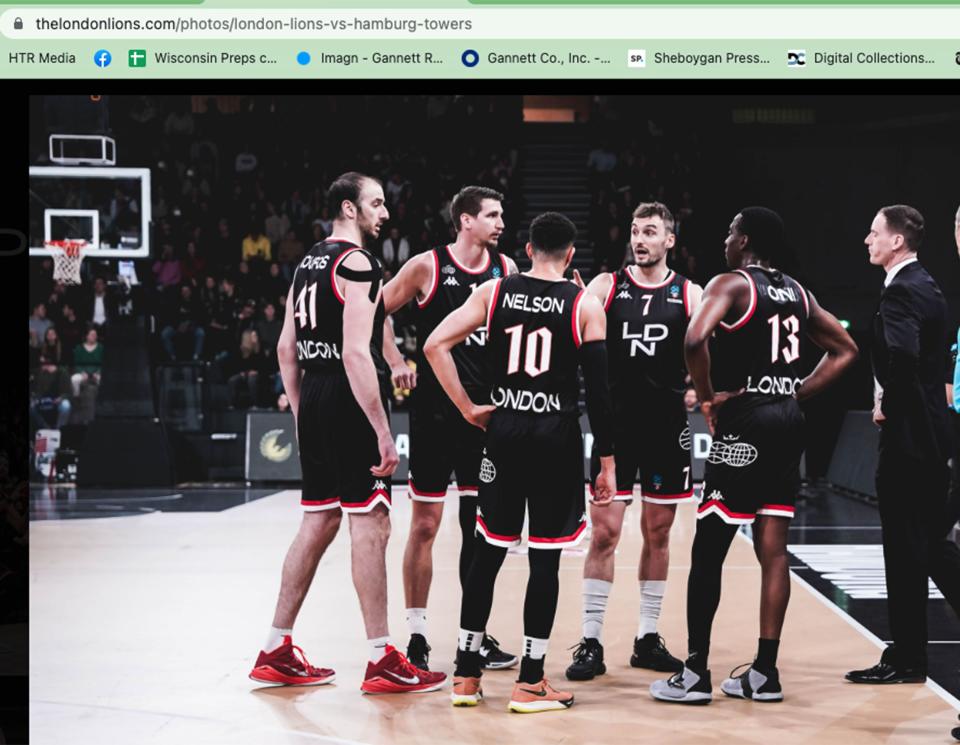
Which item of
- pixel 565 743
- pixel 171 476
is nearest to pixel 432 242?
pixel 171 476

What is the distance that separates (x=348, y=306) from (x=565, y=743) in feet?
6.90

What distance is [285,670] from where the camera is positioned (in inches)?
207

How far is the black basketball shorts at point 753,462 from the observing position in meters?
4.99

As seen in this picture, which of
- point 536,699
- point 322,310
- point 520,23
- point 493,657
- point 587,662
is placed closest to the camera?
point 520,23

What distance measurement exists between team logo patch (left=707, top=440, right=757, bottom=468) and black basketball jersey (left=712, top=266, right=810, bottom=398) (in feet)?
0.77

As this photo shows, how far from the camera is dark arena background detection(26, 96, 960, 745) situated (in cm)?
498

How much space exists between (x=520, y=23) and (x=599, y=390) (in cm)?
225

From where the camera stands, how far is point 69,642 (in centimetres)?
615

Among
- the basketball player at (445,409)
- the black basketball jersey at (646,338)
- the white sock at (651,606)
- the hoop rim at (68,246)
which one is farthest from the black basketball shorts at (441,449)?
the hoop rim at (68,246)

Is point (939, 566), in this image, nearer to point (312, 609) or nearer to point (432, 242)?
point (312, 609)

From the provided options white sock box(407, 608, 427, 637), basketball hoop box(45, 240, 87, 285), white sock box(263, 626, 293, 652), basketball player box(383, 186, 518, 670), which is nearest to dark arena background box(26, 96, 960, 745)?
basketball hoop box(45, 240, 87, 285)

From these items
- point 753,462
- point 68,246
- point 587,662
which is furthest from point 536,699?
point 68,246

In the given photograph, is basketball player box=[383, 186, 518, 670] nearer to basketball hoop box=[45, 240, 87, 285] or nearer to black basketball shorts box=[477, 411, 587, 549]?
black basketball shorts box=[477, 411, 587, 549]

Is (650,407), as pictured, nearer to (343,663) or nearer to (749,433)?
(749,433)
